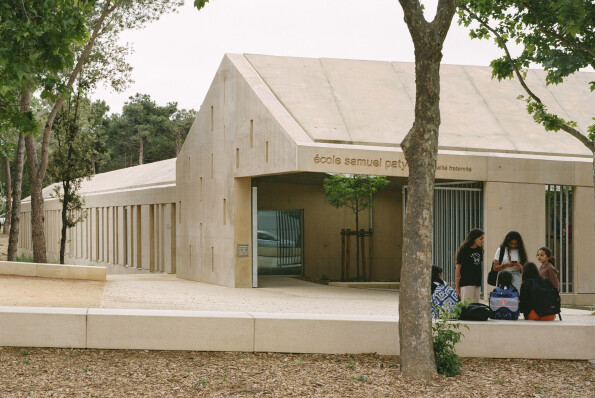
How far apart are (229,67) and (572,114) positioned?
9806mm

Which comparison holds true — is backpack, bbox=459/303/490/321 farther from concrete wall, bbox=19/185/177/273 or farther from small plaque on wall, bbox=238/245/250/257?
concrete wall, bbox=19/185/177/273

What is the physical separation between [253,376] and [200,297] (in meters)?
9.60

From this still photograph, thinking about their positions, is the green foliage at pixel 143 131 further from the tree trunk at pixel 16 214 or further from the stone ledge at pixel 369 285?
the stone ledge at pixel 369 285

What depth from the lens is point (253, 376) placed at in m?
8.59

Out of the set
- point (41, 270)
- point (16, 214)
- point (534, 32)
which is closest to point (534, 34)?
point (534, 32)

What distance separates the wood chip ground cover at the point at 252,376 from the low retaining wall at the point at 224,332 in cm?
10

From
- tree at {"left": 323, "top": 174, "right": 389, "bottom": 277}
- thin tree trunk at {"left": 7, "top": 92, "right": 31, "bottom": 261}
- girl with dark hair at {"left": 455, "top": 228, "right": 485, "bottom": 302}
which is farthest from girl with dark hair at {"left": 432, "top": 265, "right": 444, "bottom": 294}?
thin tree trunk at {"left": 7, "top": 92, "right": 31, "bottom": 261}

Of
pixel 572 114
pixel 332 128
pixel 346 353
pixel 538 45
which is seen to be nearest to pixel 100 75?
pixel 332 128

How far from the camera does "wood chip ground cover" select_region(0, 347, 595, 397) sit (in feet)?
26.4

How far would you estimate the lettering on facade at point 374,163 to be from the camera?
60.3 ft

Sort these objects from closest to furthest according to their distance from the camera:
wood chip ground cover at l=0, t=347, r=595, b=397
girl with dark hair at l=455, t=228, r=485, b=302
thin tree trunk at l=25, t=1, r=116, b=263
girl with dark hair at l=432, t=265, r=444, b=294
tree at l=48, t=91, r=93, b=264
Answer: wood chip ground cover at l=0, t=347, r=595, b=397 → girl with dark hair at l=432, t=265, r=444, b=294 → girl with dark hair at l=455, t=228, r=485, b=302 → thin tree trunk at l=25, t=1, r=116, b=263 → tree at l=48, t=91, r=93, b=264

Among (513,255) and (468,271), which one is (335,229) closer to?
(468,271)

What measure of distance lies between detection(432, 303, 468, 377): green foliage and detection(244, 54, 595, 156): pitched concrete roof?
10.2 meters

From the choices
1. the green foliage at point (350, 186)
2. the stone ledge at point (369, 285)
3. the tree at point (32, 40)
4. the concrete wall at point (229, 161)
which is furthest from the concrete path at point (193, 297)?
the tree at point (32, 40)
